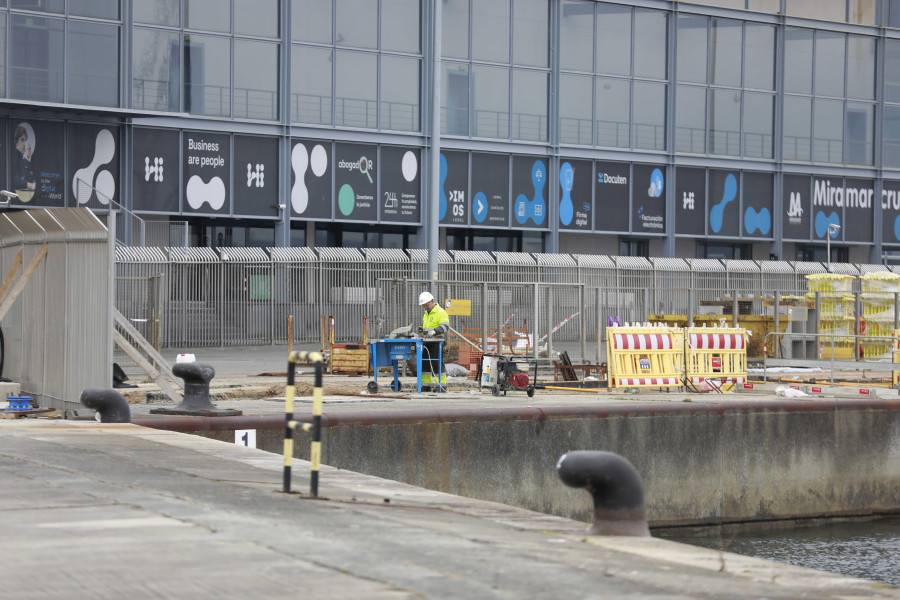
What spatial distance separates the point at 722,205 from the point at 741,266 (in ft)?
14.1

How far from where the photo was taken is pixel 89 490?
852 centimetres

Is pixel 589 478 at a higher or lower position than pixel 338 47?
lower

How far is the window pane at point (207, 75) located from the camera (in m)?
39.5

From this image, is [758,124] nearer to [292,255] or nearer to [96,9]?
[292,255]

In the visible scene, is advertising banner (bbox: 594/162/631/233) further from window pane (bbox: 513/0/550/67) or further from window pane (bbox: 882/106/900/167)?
window pane (bbox: 882/106/900/167)

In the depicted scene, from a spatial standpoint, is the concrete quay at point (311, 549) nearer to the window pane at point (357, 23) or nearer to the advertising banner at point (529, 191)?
the window pane at point (357, 23)

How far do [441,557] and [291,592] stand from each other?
3.91 ft

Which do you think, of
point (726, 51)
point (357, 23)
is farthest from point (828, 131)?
point (357, 23)

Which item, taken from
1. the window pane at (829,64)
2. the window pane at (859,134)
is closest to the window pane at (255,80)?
the window pane at (829,64)

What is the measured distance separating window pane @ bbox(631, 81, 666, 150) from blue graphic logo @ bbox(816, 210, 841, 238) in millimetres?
8430

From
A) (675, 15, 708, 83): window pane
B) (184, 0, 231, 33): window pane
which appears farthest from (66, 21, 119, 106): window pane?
(675, 15, 708, 83): window pane

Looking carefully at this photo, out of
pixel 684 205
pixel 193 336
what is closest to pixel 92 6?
pixel 193 336

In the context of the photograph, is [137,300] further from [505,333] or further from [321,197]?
[505,333]

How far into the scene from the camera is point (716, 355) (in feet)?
75.7
